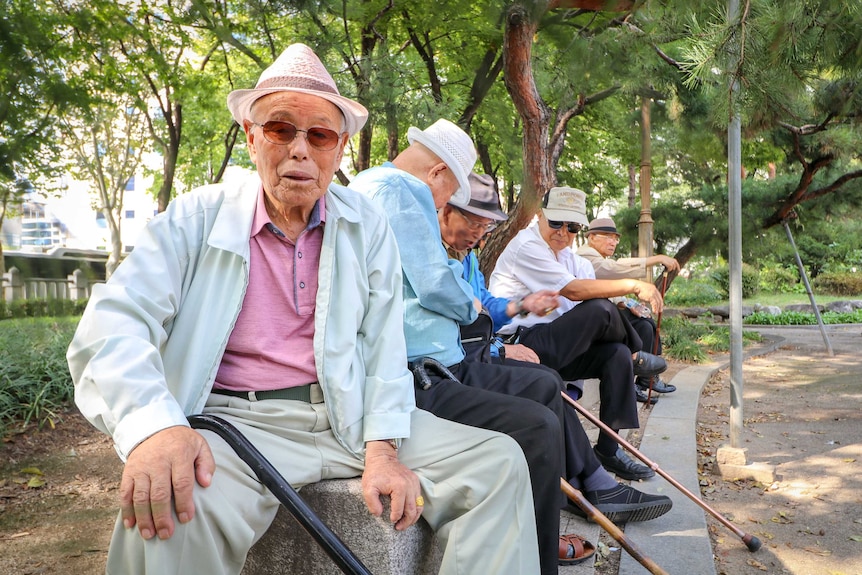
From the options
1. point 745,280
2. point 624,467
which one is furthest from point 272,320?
point 745,280

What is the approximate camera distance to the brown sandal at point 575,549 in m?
3.13

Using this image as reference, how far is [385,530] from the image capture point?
2.02 metres

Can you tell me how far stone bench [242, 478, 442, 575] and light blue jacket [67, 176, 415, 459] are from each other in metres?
0.15

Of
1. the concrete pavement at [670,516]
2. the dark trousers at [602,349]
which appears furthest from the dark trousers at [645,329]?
the dark trousers at [602,349]

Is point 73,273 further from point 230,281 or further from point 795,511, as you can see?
point 795,511

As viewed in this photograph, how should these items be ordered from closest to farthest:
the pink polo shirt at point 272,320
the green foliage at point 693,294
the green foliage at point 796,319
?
the pink polo shirt at point 272,320, the green foliage at point 796,319, the green foliage at point 693,294

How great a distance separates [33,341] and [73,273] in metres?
0.36

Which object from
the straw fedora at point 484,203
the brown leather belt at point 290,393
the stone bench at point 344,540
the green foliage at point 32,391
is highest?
the straw fedora at point 484,203

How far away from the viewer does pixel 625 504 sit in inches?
140

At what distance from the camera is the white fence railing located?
55.7 inches

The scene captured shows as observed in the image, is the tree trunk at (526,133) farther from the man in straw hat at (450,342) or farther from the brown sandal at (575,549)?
the brown sandal at (575,549)

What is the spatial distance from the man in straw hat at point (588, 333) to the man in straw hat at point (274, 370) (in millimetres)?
2094

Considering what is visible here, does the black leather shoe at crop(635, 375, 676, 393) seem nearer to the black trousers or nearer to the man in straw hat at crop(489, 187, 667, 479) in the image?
the man in straw hat at crop(489, 187, 667, 479)

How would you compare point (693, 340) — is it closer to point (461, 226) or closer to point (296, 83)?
point (461, 226)
